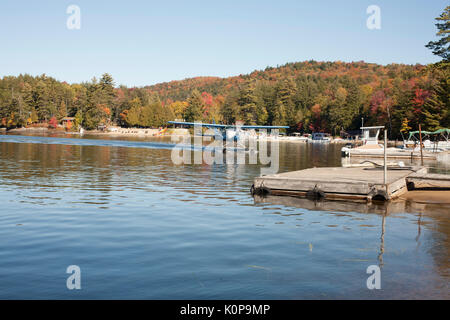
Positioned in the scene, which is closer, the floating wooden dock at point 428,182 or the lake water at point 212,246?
the lake water at point 212,246

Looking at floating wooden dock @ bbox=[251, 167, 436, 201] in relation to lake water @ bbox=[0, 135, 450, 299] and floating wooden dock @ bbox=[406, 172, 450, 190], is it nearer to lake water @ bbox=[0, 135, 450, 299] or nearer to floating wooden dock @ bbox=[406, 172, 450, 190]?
floating wooden dock @ bbox=[406, 172, 450, 190]

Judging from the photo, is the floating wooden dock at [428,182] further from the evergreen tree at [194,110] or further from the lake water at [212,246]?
the evergreen tree at [194,110]

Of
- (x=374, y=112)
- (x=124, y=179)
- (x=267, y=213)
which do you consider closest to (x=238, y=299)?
(x=267, y=213)

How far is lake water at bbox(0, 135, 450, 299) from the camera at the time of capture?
8734mm

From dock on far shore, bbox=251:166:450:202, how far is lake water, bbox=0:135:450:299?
1015 mm

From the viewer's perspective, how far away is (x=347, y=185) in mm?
19984

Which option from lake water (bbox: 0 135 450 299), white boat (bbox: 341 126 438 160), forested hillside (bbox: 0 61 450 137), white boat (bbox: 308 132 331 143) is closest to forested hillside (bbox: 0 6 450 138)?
forested hillside (bbox: 0 61 450 137)

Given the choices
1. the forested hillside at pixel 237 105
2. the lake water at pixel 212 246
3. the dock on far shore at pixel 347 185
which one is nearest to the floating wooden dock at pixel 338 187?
the dock on far shore at pixel 347 185

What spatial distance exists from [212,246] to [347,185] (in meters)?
10.1

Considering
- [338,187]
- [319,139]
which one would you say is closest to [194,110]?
[319,139]

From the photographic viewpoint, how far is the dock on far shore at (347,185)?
19.7m

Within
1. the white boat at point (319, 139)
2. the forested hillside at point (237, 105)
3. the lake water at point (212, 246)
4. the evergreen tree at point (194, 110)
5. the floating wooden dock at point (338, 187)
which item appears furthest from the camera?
the evergreen tree at point (194, 110)

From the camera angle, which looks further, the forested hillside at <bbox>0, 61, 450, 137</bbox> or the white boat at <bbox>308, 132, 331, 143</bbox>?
the forested hillside at <bbox>0, 61, 450, 137</bbox>

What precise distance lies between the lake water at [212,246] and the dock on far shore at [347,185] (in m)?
1.01
